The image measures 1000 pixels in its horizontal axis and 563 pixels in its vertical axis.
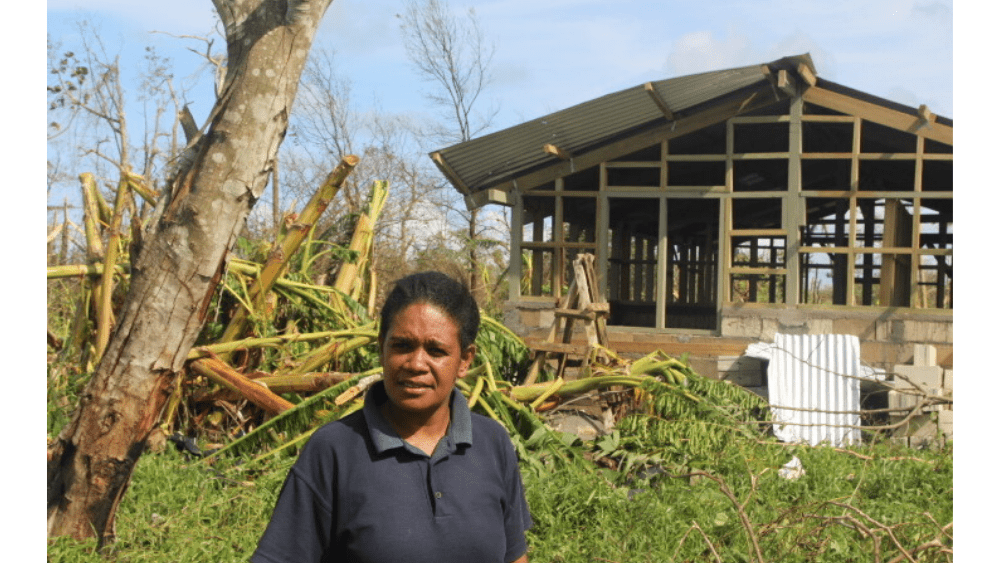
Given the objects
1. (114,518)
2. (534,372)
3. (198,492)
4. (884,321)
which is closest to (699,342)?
(884,321)

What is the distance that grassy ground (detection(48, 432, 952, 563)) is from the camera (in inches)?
219

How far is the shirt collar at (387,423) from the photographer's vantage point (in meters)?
2.35

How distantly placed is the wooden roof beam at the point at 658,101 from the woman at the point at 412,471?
31.7 feet

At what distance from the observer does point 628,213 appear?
1770cm

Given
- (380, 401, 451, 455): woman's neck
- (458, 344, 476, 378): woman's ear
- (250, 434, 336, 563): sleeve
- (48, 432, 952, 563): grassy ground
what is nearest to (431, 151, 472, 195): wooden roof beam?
(48, 432, 952, 563): grassy ground

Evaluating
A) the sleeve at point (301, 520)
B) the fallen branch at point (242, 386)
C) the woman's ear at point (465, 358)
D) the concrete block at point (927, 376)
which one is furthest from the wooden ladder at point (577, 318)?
the sleeve at point (301, 520)

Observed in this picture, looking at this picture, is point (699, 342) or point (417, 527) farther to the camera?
point (699, 342)

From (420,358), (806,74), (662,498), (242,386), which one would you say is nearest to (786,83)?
(806,74)

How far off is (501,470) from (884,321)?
35.2ft

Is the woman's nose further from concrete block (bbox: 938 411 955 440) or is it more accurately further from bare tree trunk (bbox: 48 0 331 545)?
concrete block (bbox: 938 411 955 440)

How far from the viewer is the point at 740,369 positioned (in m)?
12.1

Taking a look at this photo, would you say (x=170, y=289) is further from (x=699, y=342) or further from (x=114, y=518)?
(x=699, y=342)

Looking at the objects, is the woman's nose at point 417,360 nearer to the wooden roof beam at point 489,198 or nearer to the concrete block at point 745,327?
the concrete block at point 745,327

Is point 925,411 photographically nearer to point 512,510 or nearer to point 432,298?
point 512,510
